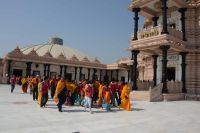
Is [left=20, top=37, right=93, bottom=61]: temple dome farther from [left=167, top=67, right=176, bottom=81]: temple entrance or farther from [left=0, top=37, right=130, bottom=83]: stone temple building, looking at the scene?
[left=167, top=67, right=176, bottom=81]: temple entrance

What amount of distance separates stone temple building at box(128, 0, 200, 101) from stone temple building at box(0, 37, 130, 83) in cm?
994

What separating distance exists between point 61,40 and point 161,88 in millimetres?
43730

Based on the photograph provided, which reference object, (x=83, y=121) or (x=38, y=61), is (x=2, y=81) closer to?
(x=38, y=61)

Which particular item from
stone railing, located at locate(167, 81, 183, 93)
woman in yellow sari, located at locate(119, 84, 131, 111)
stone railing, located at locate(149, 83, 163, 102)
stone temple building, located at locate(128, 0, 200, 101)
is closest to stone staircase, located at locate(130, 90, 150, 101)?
stone railing, located at locate(149, 83, 163, 102)

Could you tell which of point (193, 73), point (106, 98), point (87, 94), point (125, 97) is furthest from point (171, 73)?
point (87, 94)

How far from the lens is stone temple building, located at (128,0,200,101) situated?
56.9 ft

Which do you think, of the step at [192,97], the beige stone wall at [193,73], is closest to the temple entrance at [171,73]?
the beige stone wall at [193,73]

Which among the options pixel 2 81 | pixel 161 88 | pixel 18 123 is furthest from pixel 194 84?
pixel 2 81

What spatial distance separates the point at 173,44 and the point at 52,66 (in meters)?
26.2

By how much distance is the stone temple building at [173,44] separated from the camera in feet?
56.9

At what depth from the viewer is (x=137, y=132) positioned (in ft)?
21.9

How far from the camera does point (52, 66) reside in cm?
3919

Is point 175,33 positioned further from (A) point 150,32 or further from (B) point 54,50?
(B) point 54,50

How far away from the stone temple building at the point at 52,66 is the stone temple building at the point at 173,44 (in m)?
9.94
